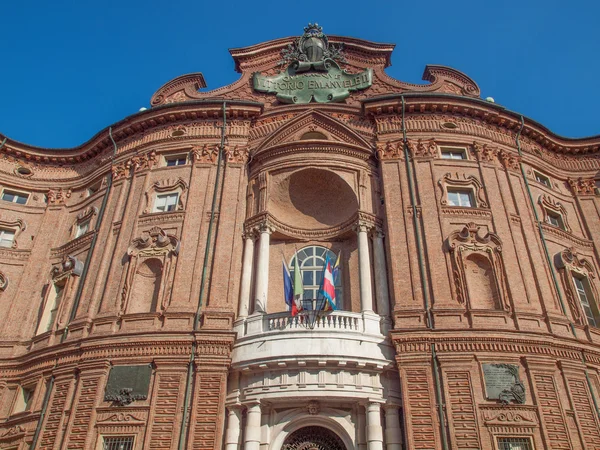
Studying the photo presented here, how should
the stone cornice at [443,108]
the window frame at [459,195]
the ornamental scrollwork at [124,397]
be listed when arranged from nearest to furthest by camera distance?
1. the ornamental scrollwork at [124,397]
2. the window frame at [459,195]
3. the stone cornice at [443,108]

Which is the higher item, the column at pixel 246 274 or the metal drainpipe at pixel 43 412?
the column at pixel 246 274

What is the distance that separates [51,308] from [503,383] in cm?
A: 1896

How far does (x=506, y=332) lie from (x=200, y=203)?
1316 cm

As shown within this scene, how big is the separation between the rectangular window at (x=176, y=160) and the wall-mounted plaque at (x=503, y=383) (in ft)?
52.0

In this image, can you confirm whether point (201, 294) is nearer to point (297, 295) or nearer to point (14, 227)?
point (297, 295)

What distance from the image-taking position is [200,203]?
20703mm

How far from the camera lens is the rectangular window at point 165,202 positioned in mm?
21422

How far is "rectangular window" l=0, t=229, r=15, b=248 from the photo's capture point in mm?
23831

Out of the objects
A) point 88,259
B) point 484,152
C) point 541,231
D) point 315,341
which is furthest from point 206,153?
point 541,231

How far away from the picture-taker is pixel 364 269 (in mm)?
18469

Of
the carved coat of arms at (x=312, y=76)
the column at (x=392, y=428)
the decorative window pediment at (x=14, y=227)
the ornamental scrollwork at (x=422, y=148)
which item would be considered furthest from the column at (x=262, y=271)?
the decorative window pediment at (x=14, y=227)

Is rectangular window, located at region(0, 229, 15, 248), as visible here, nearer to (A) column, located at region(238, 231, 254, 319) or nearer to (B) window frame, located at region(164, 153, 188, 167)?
(B) window frame, located at region(164, 153, 188, 167)

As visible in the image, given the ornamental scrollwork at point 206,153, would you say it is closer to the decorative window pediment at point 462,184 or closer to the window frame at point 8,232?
the decorative window pediment at point 462,184

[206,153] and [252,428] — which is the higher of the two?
[206,153]
